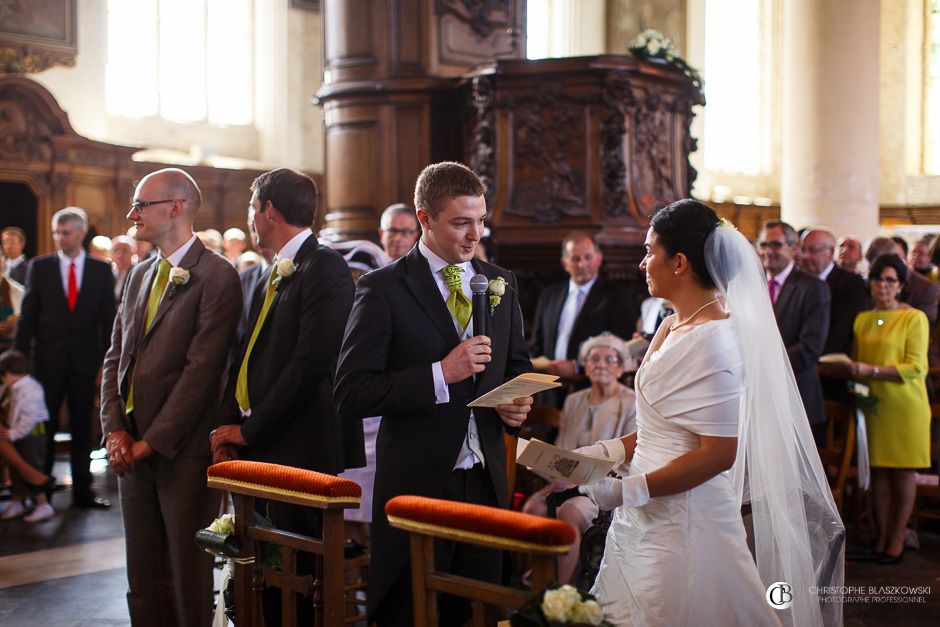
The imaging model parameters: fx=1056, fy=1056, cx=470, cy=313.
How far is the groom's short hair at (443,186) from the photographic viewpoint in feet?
9.48

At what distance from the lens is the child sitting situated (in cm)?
672

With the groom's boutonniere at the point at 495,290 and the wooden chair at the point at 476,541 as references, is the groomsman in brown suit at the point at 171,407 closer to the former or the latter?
the groom's boutonniere at the point at 495,290

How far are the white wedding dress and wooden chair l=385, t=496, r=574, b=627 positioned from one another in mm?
608

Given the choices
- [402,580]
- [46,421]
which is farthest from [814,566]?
[46,421]

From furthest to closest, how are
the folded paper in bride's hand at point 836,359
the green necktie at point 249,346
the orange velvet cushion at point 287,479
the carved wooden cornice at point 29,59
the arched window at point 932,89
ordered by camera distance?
the arched window at point 932,89
the carved wooden cornice at point 29,59
the folded paper in bride's hand at point 836,359
the green necktie at point 249,346
the orange velvet cushion at point 287,479

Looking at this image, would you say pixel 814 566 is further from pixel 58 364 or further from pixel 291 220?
pixel 58 364

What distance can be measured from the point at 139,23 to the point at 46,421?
984 centimetres

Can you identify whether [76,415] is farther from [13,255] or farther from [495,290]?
[495,290]

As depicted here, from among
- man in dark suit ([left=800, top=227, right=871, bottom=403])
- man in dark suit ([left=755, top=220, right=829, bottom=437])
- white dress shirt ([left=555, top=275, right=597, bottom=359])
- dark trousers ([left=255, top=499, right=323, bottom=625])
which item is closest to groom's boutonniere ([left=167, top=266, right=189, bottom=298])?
dark trousers ([left=255, top=499, right=323, bottom=625])

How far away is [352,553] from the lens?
3637mm

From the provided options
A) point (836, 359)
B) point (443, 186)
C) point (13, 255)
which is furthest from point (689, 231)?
point (13, 255)

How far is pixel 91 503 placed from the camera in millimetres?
7008

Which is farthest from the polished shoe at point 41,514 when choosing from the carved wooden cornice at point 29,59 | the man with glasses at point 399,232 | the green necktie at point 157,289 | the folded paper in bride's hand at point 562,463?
the carved wooden cornice at point 29,59

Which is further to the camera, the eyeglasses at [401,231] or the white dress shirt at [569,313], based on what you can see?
the white dress shirt at [569,313]
